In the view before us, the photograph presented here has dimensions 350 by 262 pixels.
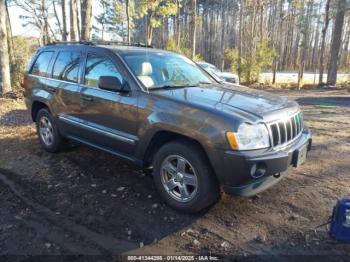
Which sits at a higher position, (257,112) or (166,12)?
(166,12)

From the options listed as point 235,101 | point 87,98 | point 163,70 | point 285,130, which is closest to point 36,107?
point 87,98

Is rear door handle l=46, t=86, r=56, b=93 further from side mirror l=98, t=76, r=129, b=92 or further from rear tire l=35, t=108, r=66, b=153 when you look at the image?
A: side mirror l=98, t=76, r=129, b=92

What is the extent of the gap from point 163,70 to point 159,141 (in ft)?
3.57

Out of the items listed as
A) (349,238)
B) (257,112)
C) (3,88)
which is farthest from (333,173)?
(3,88)

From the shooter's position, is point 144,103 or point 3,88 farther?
point 3,88

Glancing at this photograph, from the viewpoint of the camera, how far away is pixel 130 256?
295 cm

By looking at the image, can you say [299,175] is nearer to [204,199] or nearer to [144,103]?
[204,199]

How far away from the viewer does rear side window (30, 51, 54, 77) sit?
214 inches

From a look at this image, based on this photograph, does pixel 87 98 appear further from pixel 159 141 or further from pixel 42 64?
pixel 42 64

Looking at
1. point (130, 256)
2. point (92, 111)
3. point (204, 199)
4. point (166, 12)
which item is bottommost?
point (130, 256)

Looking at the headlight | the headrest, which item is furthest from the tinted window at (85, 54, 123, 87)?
the headlight

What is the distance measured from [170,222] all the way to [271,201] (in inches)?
51.2

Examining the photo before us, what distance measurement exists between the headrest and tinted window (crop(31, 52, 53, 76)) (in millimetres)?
2061

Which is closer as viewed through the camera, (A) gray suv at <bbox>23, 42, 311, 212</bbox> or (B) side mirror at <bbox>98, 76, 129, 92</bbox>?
(A) gray suv at <bbox>23, 42, 311, 212</bbox>
